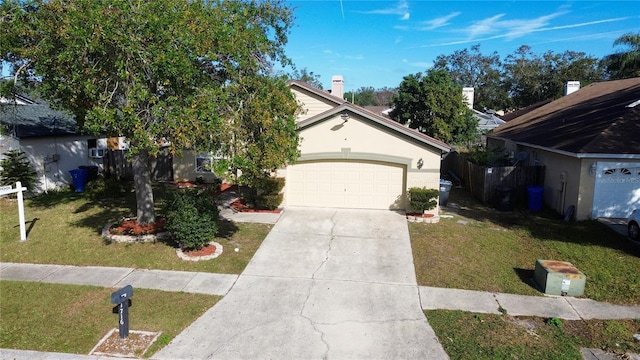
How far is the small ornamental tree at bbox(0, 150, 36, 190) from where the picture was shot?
16.3 metres

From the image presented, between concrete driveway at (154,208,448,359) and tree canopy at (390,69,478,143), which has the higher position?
tree canopy at (390,69,478,143)

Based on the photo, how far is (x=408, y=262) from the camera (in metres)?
11.5

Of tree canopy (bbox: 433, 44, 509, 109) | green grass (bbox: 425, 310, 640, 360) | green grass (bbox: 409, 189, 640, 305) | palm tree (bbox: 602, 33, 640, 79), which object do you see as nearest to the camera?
green grass (bbox: 425, 310, 640, 360)

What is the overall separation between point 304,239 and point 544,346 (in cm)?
735

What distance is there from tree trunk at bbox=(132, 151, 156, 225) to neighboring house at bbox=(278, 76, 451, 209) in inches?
201

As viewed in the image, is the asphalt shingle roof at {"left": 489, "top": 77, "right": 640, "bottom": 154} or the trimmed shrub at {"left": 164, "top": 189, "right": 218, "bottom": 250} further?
the asphalt shingle roof at {"left": 489, "top": 77, "right": 640, "bottom": 154}

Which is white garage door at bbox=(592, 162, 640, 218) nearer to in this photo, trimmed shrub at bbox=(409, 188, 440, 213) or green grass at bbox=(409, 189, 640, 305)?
green grass at bbox=(409, 189, 640, 305)

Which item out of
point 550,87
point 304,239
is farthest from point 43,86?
point 550,87

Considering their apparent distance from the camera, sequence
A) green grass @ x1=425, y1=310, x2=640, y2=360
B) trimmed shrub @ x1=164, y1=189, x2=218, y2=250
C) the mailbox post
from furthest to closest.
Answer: trimmed shrub @ x1=164, y1=189, x2=218, y2=250
the mailbox post
green grass @ x1=425, y1=310, x2=640, y2=360

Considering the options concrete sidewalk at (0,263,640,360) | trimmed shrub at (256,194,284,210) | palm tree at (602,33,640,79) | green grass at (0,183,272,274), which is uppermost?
palm tree at (602,33,640,79)

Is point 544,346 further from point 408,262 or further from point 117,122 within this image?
point 117,122

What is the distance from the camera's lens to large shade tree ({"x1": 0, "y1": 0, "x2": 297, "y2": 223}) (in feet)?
28.1

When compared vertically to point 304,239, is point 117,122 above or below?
above

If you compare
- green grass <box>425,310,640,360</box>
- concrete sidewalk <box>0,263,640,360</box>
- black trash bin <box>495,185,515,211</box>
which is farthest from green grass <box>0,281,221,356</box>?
black trash bin <box>495,185,515,211</box>
